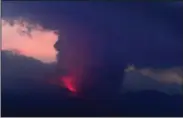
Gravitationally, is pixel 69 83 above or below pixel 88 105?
above

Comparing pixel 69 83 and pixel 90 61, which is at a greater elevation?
pixel 90 61

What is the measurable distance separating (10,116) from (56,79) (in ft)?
1.19

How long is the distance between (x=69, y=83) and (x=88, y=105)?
178mm

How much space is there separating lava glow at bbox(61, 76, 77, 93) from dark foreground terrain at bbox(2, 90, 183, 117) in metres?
0.04

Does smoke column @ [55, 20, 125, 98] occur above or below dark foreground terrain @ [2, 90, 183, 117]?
above

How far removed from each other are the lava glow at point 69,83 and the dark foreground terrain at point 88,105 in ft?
0.13

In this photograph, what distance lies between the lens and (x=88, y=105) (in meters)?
1.92

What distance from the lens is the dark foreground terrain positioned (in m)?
1.90

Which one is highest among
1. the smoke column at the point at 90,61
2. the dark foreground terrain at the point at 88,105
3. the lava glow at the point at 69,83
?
the smoke column at the point at 90,61

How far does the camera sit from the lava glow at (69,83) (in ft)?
6.26

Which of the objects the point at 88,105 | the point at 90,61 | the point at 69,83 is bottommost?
the point at 88,105

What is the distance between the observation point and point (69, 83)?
6.27 feet

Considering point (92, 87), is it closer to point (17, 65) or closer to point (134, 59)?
point (134, 59)

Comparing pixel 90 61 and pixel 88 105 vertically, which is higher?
pixel 90 61
